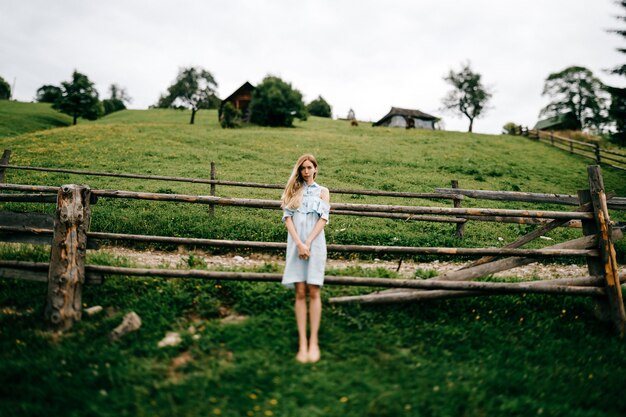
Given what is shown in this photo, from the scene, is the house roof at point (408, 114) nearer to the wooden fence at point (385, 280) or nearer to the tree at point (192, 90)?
the tree at point (192, 90)

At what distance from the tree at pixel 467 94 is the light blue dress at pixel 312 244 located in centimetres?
5557

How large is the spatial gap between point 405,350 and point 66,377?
9.64 feet

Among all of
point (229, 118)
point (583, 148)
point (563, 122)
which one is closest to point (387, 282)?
point (583, 148)

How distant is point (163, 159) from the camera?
677 inches

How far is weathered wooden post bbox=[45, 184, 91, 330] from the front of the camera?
365 centimetres

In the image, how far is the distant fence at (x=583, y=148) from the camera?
66.2ft

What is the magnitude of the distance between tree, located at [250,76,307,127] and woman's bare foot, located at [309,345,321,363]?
120 feet

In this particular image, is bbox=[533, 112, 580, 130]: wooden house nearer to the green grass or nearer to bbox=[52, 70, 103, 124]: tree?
bbox=[52, 70, 103, 124]: tree

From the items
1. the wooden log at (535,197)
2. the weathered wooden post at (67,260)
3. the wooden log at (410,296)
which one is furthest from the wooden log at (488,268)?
the weathered wooden post at (67,260)

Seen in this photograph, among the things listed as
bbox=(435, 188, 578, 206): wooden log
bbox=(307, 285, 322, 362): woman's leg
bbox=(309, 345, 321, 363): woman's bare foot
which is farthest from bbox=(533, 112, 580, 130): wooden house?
bbox=(309, 345, 321, 363): woman's bare foot

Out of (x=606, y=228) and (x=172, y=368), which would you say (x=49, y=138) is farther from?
(x=606, y=228)

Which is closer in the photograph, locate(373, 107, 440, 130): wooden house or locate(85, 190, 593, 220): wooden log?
locate(85, 190, 593, 220): wooden log

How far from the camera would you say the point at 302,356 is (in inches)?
A: 123

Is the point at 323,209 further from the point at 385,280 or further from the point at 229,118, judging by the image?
the point at 229,118
